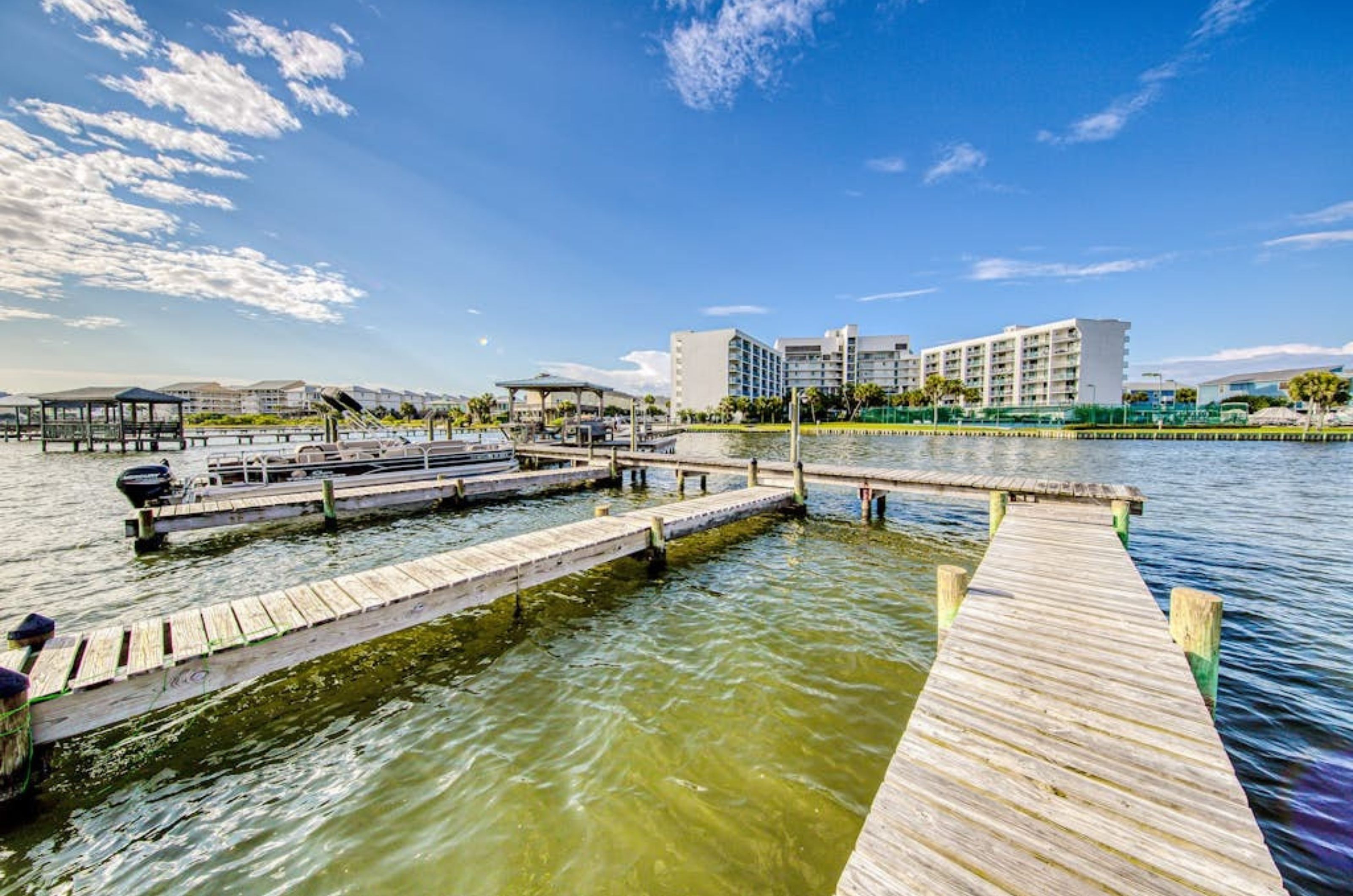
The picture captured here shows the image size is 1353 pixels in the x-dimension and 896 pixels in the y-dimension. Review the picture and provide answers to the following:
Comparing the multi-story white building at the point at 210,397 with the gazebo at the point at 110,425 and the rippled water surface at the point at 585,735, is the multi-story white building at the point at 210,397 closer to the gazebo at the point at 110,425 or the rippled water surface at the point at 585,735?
the gazebo at the point at 110,425

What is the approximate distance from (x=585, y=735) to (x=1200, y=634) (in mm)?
6334

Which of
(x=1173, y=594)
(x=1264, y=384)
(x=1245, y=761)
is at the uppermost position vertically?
(x=1264, y=384)

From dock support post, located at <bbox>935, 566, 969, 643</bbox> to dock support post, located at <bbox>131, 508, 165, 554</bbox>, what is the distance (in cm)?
1700

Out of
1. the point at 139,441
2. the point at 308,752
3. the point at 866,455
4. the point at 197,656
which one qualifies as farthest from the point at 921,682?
the point at 139,441

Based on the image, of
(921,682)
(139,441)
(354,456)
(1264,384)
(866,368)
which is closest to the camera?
(921,682)

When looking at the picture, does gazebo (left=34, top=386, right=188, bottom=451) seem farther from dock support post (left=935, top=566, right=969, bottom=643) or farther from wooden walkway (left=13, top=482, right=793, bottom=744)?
dock support post (left=935, top=566, right=969, bottom=643)

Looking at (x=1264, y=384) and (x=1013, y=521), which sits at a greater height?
(x=1264, y=384)

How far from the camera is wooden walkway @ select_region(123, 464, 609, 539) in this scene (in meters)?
12.5

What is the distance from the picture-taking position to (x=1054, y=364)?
3538 inches

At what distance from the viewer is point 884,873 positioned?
2570 mm

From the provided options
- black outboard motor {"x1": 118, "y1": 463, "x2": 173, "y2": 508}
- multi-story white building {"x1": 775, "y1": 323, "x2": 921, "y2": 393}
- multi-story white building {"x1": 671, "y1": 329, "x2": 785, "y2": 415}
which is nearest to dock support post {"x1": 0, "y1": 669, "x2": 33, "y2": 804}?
black outboard motor {"x1": 118, "y1": 463, "x2": 173, "y2": 508}

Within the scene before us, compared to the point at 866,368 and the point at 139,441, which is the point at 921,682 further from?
the point at 866,368

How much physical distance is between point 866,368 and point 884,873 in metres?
135

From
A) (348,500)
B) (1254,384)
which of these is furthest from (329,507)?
(1254,384)
